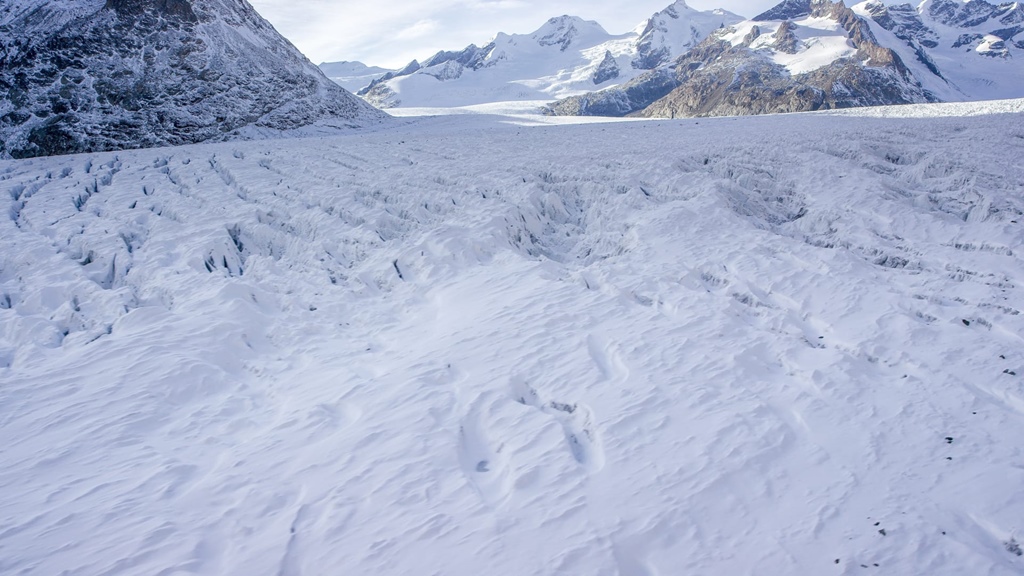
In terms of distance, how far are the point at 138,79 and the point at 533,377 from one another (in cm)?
2704

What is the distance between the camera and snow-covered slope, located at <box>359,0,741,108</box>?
13638 cm

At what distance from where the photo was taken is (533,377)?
5797 mm

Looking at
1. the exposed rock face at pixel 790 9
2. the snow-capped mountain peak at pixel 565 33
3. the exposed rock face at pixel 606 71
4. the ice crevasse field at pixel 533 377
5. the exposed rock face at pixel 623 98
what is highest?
the snow-capped mountain peak at pixel 565 33

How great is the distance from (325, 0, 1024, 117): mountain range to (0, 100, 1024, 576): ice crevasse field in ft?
259

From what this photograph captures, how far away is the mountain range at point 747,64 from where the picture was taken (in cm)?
9425

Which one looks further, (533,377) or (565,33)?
(565,33)

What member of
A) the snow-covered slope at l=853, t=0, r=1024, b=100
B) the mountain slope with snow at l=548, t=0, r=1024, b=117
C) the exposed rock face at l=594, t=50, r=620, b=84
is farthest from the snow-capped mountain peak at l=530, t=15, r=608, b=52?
the snow-covered slope at l=853, t=0, r=1024, b=100

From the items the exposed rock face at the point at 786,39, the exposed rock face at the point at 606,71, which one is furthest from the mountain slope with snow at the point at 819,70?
the exposed rock face at the point at 606,71

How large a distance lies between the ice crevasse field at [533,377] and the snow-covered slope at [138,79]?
1229 cm

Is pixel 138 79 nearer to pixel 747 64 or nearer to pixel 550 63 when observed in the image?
pixel 747 64

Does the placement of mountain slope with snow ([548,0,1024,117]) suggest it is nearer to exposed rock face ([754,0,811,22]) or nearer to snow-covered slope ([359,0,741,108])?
exposed rock face ([754,0,811,22])

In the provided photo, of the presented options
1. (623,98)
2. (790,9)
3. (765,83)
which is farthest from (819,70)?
(790,9)

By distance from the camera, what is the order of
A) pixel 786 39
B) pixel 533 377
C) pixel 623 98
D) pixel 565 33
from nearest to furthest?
pixel 533 377, pixel 786 39, pixel 623 98, pixel 565 33

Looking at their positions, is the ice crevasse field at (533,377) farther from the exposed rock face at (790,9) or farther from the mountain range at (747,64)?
the exposed rock face at (790,9)
